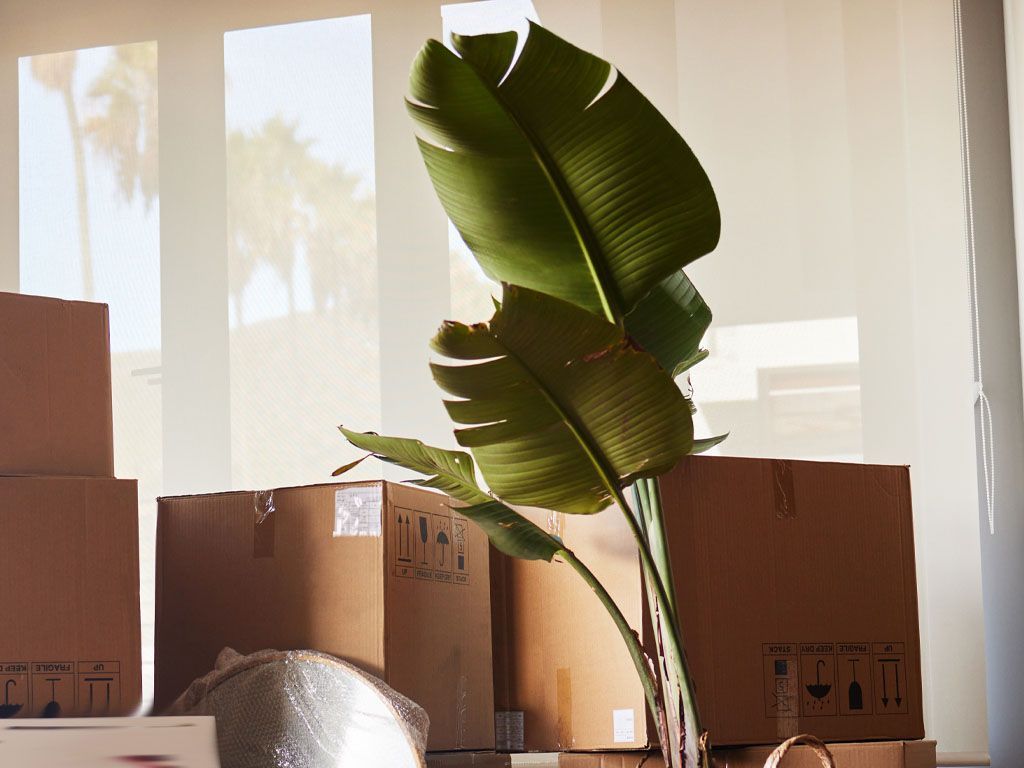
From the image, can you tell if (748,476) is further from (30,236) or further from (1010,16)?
(30,236)

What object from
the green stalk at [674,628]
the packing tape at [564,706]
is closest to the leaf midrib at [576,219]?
the green stalk at [674,628]

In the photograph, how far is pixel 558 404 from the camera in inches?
42.6

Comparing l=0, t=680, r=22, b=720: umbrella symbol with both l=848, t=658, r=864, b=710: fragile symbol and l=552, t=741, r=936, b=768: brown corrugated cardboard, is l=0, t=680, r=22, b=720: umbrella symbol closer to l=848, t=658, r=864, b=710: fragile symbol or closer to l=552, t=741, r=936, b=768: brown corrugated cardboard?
l=552, t=741, r=936, b=768: brown corrugated cardboard

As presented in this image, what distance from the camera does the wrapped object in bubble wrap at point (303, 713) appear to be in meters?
1.26

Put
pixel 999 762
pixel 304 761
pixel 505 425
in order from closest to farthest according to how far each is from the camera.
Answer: pixel 505 425 < pixel 304 761 < pixel 999 762

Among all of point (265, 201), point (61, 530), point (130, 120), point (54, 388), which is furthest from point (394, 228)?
point (61, 530)

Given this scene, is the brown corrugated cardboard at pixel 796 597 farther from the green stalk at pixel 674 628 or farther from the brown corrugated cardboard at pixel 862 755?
the green stalk at pixel 674 628

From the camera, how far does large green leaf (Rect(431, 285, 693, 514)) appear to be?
1.01 meters

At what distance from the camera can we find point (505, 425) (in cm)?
109

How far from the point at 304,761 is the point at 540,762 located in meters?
0.82

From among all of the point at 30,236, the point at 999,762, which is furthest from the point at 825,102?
the point at 30,236

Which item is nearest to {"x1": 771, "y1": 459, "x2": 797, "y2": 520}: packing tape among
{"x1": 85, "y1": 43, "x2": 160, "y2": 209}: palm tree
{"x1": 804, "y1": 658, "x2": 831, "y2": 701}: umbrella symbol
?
{"x1": 804, "y1": 658, "x2": 831, "y2": 701}: umbrella symbol

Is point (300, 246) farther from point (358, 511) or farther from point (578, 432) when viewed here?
point (578, 432)

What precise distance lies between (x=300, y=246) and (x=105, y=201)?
54cm
